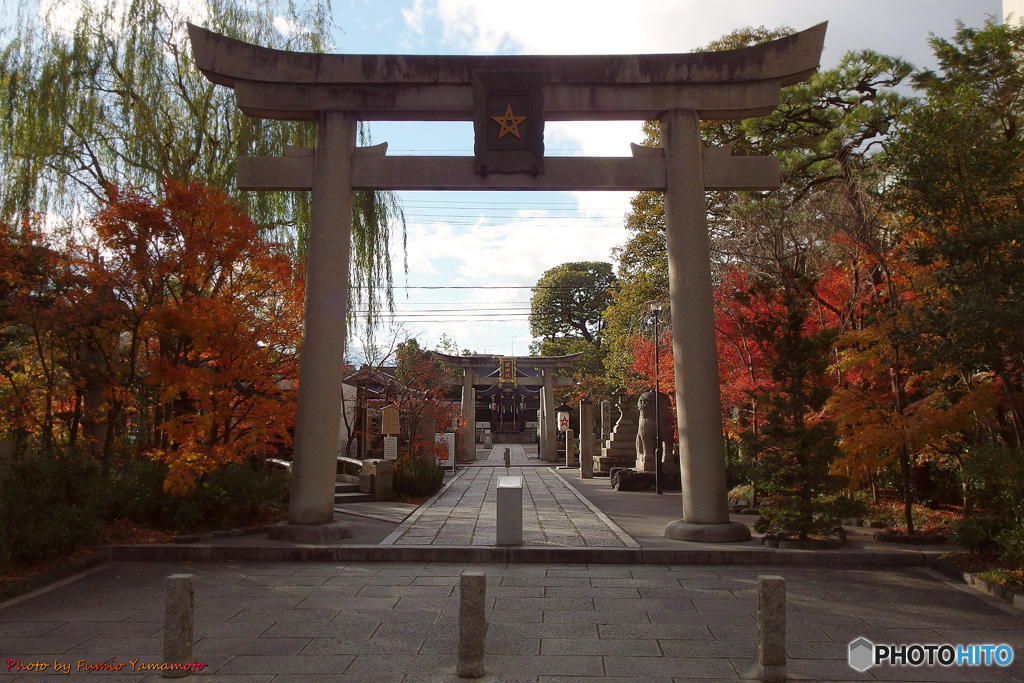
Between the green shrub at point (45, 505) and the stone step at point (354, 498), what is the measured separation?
7.37m

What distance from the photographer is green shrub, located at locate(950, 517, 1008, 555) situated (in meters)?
8.59

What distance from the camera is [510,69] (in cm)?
1120

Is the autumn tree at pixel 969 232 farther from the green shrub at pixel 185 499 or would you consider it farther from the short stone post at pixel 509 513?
the green shrub at pixel 185 499

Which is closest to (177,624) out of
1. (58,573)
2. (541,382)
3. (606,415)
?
(58,573)

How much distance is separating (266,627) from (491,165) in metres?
7.30

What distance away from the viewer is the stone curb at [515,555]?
9.49 metres

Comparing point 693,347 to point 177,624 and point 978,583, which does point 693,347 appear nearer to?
point 978,583

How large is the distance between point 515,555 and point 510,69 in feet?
23.9

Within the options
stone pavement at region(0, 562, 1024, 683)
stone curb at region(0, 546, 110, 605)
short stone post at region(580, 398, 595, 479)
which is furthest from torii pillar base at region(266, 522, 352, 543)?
short stone post at region(580, 398, 595, 479)

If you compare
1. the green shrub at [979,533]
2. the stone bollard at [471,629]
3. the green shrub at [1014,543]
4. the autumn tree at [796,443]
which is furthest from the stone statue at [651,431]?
the stone bollard at [471,629]

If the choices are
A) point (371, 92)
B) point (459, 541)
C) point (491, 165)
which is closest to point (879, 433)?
point (459, 541)

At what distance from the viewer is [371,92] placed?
1139cm

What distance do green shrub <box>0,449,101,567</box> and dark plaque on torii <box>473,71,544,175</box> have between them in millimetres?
6991

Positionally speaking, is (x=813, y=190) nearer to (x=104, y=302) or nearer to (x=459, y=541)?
(x=459, y=541)
